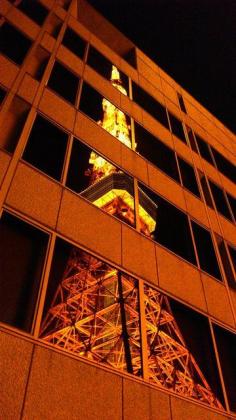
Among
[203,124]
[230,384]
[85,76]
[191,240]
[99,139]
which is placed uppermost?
[203,124]

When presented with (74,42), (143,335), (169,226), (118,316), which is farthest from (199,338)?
(118,316)

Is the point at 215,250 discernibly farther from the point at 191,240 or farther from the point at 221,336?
the point at 221,336

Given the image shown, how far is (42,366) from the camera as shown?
467cm

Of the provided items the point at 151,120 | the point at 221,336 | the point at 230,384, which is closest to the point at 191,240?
the point at 221,336

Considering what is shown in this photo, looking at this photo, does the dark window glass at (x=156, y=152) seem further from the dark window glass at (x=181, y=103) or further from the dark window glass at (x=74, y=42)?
the dark window glass at (x=181, y=103)

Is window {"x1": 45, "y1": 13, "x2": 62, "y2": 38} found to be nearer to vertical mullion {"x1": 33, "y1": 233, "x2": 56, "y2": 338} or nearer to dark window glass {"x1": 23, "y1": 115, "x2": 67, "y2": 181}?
dark window glass {"x1": 23, "y1": 115, "x2": 67, "y2": 181}

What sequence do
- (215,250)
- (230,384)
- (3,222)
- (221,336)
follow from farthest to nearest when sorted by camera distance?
(215,250) → (221,336) → (230,384) → (3,222)

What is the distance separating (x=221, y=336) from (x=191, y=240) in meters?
2.43

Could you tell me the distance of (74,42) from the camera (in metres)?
12.1

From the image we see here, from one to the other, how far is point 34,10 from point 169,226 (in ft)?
26.7

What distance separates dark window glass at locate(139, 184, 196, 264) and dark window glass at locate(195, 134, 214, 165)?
15.9ft

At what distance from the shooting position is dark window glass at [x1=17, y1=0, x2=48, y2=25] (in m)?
11.6

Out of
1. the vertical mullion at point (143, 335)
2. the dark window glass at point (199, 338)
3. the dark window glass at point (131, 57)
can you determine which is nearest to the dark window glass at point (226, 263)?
the dark window glass at point (199, 338)

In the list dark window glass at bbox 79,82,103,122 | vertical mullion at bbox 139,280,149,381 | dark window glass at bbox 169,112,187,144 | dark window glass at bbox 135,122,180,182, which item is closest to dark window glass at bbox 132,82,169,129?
dark window glass at bbox 169,112,187,144
